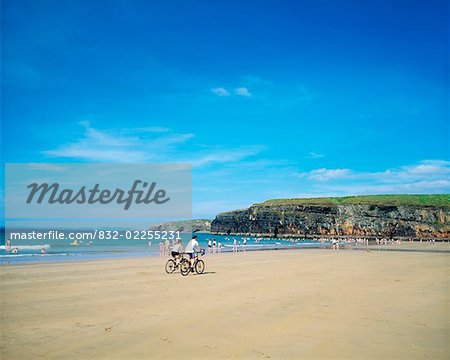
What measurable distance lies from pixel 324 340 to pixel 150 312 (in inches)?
225

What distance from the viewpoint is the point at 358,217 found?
491 feet

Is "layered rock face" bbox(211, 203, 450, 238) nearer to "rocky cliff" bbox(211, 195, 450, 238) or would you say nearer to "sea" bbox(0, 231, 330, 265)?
"rocky cliff" bbox(211, 195, 450, 238)

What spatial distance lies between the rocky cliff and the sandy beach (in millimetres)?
132768

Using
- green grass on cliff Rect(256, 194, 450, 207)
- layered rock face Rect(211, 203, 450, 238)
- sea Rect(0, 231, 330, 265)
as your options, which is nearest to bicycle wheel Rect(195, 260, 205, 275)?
sea Rect(0, 231, 330, 265)

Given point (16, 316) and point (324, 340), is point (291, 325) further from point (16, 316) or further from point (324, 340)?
point (16, 316)

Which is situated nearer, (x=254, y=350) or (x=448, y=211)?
(x=254, y=350)

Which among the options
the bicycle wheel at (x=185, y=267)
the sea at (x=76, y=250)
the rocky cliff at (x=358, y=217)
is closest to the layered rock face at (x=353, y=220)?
the rocky cliff at (x=358, y=217)

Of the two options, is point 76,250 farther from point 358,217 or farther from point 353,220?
point 358,217

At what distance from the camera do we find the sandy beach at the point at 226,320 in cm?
850

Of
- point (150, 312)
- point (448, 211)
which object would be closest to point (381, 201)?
point (448, 211)

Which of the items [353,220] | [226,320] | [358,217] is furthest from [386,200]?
[226,320]

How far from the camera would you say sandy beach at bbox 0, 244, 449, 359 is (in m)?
8.50

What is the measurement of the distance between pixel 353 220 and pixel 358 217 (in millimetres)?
2285

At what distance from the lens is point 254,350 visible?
27.6 feet
